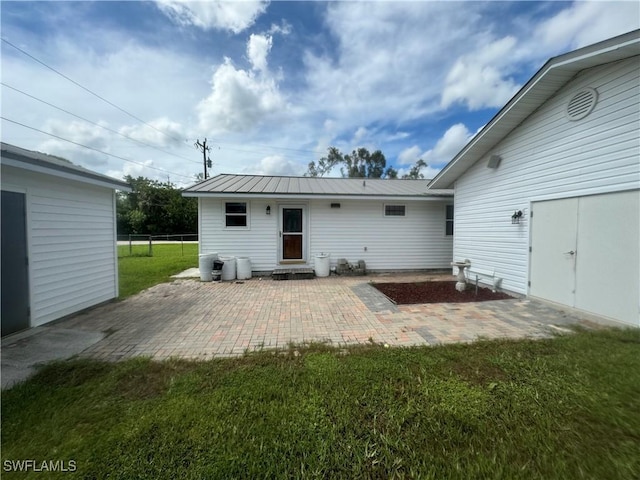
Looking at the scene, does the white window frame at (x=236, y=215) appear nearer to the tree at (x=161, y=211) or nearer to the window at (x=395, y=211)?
the window at (x=395, y=211)

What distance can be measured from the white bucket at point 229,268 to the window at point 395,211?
5684mm

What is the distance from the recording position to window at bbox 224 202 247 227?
8.57m

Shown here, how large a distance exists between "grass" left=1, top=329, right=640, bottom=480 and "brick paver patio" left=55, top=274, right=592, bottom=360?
445 millimetres

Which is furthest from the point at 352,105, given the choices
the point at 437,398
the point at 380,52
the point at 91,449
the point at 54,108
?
the point at 54,108

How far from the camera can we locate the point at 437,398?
2404mm

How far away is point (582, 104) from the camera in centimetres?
463

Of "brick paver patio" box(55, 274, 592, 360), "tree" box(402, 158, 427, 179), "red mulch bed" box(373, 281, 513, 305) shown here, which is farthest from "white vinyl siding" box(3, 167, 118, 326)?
"tree" box(402, 158, 427, 179)

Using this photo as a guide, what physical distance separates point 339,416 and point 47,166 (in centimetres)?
555

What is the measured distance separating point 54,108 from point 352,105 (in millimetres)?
17391

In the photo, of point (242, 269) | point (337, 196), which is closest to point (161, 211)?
point (242, 269)

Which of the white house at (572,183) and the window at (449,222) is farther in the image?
the window at (449,222)

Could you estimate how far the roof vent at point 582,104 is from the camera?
448cm

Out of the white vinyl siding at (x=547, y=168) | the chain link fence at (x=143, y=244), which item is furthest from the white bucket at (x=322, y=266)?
the chain link fence at (x=143, y=244)

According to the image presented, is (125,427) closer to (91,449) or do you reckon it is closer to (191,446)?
(91,449)
